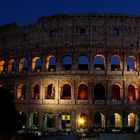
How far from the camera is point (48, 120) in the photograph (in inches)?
1522

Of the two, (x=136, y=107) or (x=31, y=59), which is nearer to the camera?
(x=136, y=107)

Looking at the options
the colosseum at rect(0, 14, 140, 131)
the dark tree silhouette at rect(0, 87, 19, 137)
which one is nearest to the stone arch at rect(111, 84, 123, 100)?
the colosseum at rect(0, 14, 140, 131)

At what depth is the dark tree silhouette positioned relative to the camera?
2204 centimetres

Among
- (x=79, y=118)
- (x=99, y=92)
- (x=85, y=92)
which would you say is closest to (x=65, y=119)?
(x=79, y=118)

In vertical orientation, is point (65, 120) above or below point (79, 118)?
below

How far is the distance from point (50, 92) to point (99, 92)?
5089mm

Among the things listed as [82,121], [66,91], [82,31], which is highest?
[82,31]

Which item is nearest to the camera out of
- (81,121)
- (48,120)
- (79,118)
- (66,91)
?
(79,118)

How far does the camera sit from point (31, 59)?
129ft

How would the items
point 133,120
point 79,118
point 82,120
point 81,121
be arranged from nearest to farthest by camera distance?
1. point 79,118
2. point 81,121
3. point 82,120
4. point 133,120

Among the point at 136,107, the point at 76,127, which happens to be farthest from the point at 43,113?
the point at 136,107

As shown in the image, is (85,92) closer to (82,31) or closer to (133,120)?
(133,120)

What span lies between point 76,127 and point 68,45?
8.11 meters

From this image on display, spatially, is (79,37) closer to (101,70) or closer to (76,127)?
(101,70)
